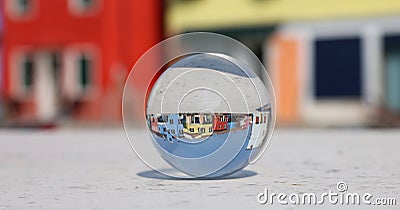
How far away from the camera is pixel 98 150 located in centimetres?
1362

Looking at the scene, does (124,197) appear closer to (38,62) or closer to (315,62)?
(315,62)

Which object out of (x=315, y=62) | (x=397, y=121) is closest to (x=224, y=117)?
(x=397, y=121)

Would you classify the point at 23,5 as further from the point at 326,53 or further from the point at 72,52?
the point at 326,53

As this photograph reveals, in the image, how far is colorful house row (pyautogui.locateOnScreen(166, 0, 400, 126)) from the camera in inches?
963

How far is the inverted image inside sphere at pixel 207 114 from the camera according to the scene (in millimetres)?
7477

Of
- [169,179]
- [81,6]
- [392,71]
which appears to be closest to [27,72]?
[81,6]

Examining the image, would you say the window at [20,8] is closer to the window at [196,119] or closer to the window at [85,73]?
the window at [85,73]

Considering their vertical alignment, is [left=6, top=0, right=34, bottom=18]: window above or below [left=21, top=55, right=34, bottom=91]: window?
above

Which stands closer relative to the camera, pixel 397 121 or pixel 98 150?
pixel 98 150

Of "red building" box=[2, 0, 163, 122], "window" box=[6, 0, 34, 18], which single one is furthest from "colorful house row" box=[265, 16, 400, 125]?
"window" box=[6, 0, 34, 18]

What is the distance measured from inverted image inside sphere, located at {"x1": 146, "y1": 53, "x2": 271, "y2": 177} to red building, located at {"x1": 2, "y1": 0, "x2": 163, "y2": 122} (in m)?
18.3

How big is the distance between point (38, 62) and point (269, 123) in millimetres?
20684

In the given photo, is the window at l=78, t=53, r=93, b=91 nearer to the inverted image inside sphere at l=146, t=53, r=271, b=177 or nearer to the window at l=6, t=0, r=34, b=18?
the window at l=6, t=0, r=34, b=18

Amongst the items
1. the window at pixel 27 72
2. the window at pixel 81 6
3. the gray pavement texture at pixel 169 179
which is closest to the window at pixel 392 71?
the window at pixel 81 6
